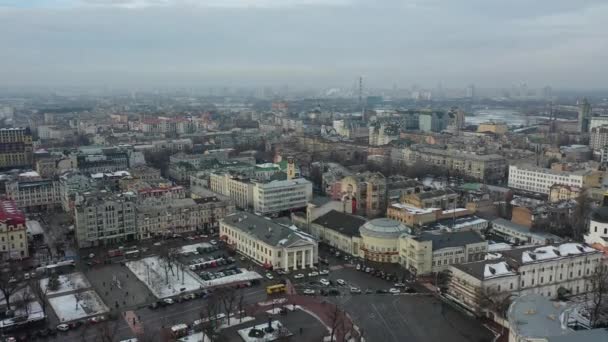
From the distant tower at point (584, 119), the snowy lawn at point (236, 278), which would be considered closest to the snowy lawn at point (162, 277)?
the snowy lawn at point (236, 278)

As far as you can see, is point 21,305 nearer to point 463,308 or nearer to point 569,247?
point 463,308

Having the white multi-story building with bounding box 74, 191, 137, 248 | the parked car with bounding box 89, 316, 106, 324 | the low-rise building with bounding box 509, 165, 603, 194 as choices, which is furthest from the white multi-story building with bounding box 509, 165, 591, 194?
the parked car with bounding box 89, 316, 106, 324

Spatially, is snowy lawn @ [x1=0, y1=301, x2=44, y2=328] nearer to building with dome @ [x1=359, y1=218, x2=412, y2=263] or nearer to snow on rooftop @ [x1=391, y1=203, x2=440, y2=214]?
building with dome @ [x1=359, y1=218, x2=412, y2=263]

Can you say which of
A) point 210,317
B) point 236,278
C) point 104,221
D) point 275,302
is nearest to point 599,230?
point 275,302

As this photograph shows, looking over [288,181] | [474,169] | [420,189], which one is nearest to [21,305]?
[288,181]

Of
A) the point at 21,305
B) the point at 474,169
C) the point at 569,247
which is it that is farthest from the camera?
the point at 474,169

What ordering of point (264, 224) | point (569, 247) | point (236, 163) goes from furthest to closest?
point (236, 163) < point (264, 224) < point (569, 247)
